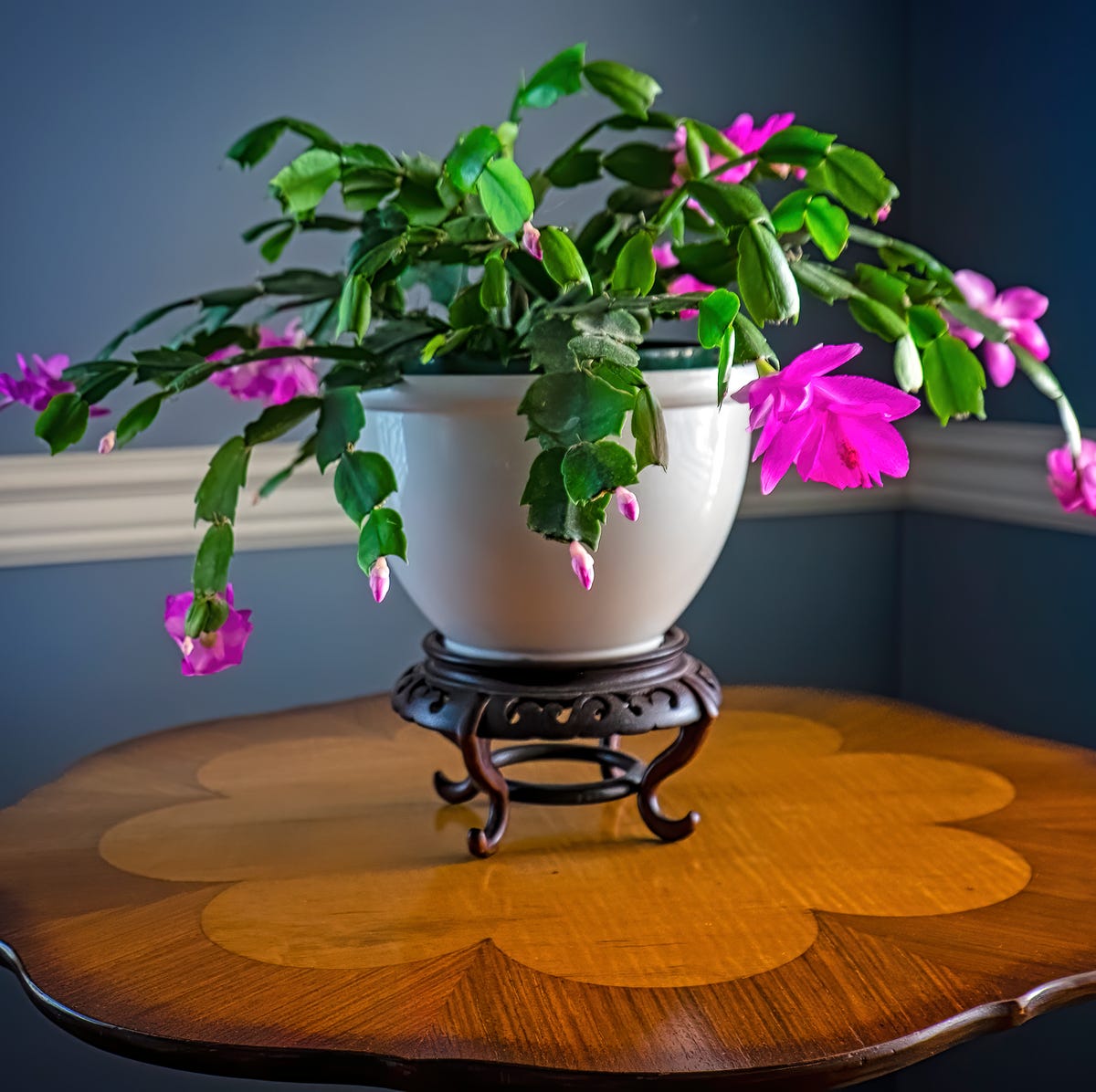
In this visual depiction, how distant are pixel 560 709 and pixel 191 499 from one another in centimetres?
71

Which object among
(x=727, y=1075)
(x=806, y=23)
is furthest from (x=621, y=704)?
(x=806, y=23)

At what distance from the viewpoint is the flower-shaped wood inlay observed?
2.41ft

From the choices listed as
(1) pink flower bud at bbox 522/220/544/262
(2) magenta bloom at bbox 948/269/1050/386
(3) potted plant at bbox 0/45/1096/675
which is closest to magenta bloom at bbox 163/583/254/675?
(3) potted plant at bbox 0/45/1096/675

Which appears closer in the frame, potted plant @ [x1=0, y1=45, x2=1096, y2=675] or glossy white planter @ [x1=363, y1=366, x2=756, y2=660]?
potted plant @ [x1=0, y1=45, x2=1096, y2=675]

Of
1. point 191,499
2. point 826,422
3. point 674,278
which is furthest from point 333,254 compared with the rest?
point 826,422

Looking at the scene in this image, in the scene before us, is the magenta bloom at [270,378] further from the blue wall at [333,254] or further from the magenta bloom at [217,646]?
the blue wall at [333,254]

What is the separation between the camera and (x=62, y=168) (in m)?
1.32

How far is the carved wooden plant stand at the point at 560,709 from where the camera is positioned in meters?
0.83

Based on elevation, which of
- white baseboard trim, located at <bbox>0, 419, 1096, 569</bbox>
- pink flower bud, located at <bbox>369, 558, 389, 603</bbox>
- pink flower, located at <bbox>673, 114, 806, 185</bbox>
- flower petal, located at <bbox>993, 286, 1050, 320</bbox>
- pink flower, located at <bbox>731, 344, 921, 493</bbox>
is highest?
pink flower, located at <bbox>673, 114, 806, 185</bbox>

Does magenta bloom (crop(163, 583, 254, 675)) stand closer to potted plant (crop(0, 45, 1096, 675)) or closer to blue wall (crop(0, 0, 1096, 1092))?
potted plant (crop(0, 45, 1096, 675))

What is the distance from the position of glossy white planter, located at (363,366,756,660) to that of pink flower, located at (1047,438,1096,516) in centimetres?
23

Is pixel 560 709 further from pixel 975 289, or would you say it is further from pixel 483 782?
pixel 975 289

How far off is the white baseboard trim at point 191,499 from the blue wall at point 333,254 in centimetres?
2

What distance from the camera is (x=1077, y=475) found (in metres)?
0.92
